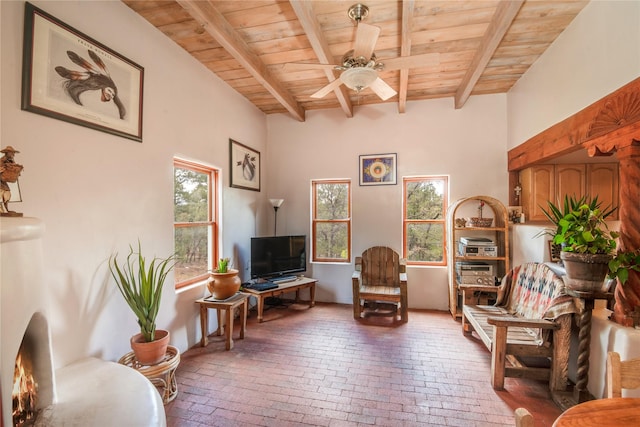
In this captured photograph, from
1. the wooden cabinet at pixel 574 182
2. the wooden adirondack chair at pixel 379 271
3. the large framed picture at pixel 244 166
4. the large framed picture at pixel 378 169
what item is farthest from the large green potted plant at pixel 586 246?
the large framed picture at pixel 244 166

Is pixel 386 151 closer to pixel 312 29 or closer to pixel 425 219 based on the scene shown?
pixel 425 219

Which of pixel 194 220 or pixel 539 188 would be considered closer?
pixel 194 220

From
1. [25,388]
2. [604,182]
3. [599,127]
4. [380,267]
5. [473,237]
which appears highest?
[599,127]

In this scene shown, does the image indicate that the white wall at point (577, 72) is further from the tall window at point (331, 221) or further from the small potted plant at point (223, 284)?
the small potted plant at point (223, 284)

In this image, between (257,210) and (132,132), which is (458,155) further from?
(132,132)

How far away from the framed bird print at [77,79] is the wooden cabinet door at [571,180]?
4.49 meters

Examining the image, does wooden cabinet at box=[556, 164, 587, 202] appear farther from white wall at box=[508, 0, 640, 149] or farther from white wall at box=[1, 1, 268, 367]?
white wall at box=[1, 1, 268, 367]

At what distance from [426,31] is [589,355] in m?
2.91

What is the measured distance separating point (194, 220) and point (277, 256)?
51.4 inches

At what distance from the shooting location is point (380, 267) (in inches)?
160

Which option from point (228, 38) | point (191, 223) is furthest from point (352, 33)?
point (191, 223)

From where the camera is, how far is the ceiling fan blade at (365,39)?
1.83 m

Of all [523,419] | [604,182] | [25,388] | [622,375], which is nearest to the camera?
[523,419]

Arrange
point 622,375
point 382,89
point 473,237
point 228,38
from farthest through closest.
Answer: point 473,237 → point 382,89 → point 228,38 → point 622,375
